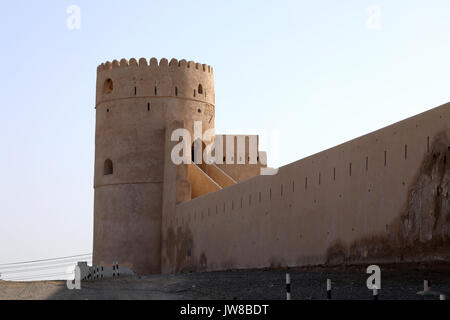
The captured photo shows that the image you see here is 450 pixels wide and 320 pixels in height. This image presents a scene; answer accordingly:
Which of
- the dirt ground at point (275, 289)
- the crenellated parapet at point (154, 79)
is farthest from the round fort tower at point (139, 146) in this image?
the dirt ground at point (275, 289)

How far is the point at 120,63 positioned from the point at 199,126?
3.83 m

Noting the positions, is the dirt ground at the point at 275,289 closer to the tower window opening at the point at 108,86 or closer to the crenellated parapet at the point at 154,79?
the crenellated parapet at the point at 154,79

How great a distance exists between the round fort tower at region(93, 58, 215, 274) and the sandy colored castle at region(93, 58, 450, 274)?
0.12 feet

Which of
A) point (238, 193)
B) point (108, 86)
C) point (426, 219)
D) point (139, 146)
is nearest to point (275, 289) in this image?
point (426, 219)

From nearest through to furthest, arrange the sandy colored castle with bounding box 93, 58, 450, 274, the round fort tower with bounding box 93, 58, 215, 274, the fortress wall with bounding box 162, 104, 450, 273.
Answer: the fortress wall with bounding box 162, 104, 450, 273
the sandy colored castle with bounding box 93, 58, 450, 274
the round fort tower with bounding box 93, 58, 215, 274

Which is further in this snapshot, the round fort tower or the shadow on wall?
the round fort tower

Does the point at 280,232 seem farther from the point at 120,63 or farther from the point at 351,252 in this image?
the point at 120,63

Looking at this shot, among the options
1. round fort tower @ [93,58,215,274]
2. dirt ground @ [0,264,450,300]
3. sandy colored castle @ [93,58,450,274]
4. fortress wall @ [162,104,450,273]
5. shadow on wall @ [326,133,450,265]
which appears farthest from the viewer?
round fort tower @ [93,58,215,274]

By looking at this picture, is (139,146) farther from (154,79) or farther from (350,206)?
(350,206)

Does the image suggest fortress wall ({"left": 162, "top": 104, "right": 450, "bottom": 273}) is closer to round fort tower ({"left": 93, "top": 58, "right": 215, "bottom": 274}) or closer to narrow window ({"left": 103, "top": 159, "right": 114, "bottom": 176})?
round fort tower ({"left": 93, "top": 58, "right": 215, "bottom": 274})

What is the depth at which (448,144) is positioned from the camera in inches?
533

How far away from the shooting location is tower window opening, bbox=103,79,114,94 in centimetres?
3330

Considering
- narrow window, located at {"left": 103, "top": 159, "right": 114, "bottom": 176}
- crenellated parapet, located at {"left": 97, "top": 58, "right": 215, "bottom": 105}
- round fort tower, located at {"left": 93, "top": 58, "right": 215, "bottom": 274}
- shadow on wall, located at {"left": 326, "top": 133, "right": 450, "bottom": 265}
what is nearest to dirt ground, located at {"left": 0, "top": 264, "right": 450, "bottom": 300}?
shadow on wall, located at {"left": 326, "top": 133, "right": 450, "bottom": 265}

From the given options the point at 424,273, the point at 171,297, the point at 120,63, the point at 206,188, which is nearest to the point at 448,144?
the point at 424,273
